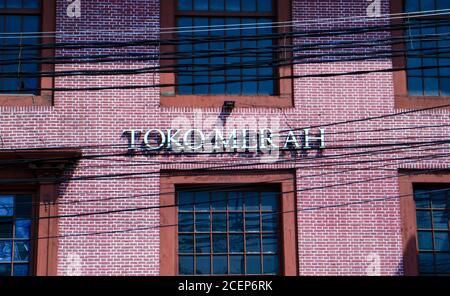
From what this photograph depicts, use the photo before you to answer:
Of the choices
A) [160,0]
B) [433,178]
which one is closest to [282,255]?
[433,178]

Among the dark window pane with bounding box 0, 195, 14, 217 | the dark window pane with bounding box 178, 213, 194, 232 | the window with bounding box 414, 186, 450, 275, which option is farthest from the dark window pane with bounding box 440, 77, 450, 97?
the dark window pane with bounding box 0, 195, 14, 217

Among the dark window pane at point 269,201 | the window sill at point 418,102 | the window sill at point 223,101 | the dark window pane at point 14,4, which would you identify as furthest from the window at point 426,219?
the dark window pane at point 14,4

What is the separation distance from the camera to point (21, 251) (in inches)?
685

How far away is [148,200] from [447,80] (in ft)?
24.7

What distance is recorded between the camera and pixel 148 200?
57.3 feet

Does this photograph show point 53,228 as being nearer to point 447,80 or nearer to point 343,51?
point 343,51

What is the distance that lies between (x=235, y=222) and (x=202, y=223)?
72 cm

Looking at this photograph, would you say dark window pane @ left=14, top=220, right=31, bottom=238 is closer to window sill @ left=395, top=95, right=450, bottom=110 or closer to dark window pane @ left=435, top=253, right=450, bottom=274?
window sill @ left=395, top=95, right=450, bottom=110

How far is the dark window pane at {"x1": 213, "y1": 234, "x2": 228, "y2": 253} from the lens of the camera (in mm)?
17578

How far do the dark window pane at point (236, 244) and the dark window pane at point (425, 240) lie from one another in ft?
13.0

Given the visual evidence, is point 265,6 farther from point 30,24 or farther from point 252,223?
point 30,24

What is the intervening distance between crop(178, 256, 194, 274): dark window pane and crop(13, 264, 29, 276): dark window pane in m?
3.27
